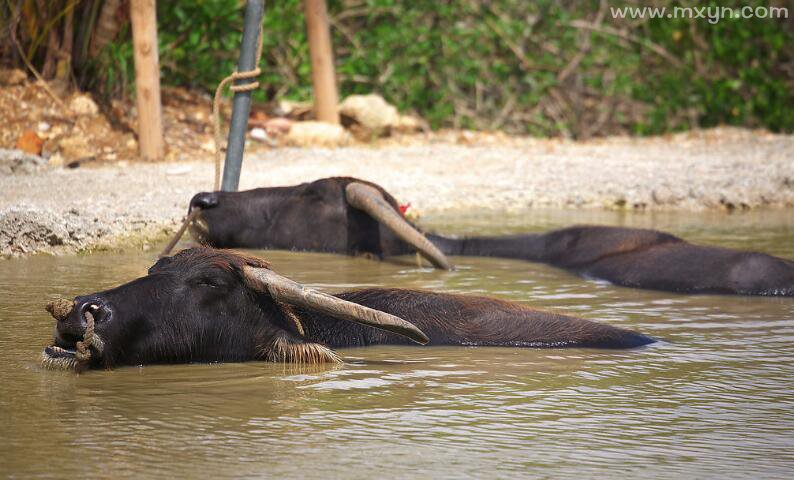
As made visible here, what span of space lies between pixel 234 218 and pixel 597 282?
2.22 m

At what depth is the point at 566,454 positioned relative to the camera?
11.0 feet

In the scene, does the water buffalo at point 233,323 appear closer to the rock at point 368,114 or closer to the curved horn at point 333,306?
the curved horn at point 333,306

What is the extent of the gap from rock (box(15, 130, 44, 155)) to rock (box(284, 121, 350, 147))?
8.90 ft

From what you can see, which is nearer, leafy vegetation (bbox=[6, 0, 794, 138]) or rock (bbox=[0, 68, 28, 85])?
rock (bbox=[0, 68, 28, 85])

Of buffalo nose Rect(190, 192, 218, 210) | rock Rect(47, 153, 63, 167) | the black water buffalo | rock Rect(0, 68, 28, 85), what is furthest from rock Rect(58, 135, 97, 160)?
buffalo nose Rect(190, 192, 218, 210)

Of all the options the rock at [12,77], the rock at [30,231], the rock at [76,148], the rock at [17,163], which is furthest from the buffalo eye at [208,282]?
the rock at [12,77]

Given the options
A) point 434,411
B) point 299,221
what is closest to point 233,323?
point 434,411

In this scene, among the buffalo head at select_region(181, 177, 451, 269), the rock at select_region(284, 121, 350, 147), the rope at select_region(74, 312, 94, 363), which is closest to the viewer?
the rope at select_region(74, 312, 94, 363)

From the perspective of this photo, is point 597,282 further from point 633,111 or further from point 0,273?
point 633,111

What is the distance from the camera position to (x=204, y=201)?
706cm

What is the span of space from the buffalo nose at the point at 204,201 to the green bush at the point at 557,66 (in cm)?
702

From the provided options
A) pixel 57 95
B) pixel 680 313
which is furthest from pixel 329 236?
pixel 57 95

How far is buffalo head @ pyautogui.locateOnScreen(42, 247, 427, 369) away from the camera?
422cm

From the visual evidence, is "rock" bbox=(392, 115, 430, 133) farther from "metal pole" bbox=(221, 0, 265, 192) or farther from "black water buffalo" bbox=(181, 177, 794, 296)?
"black water buffalo" bbox=(181, 177, 794, 296)
